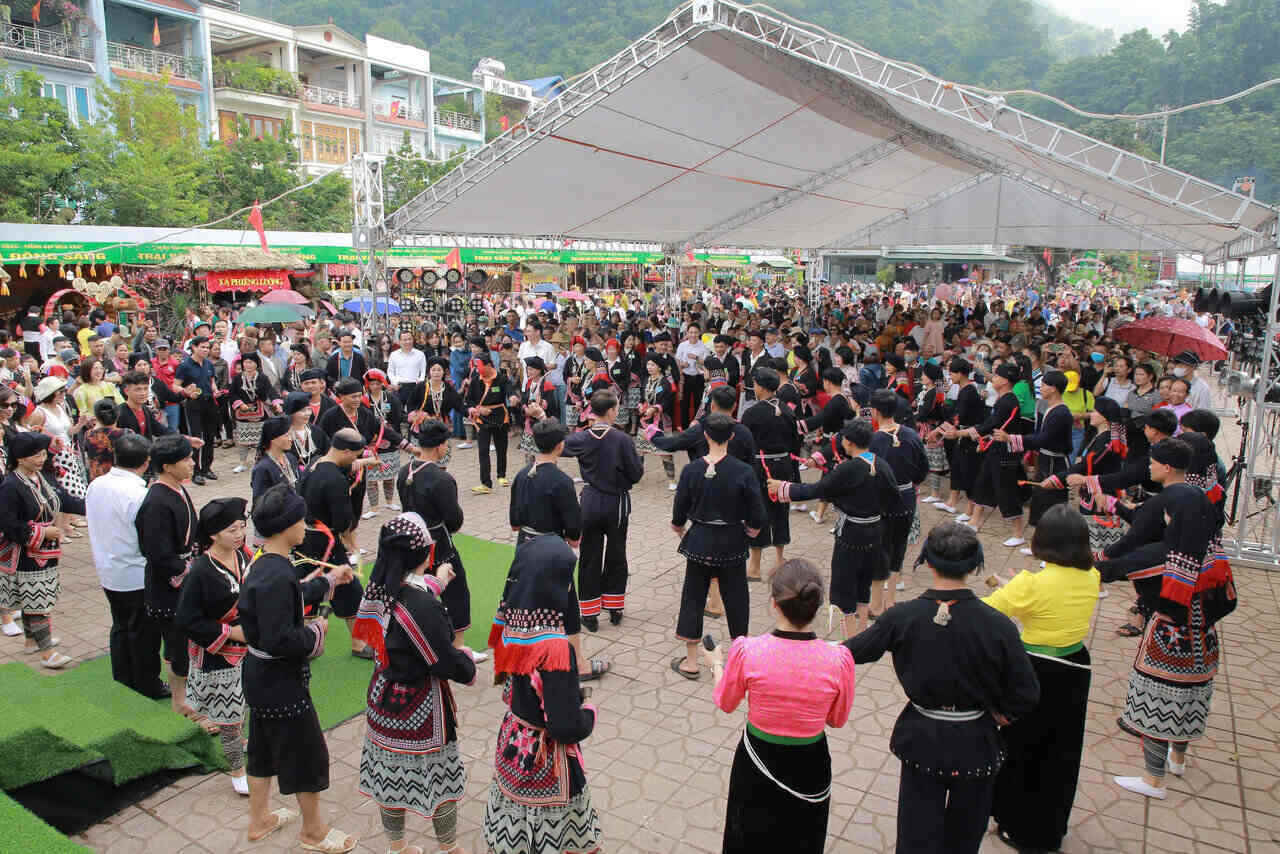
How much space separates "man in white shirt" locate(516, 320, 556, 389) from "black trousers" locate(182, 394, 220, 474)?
3.81 m

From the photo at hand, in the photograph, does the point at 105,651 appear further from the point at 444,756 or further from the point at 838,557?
the point at 838,557

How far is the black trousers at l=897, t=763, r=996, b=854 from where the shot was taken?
9.23ft

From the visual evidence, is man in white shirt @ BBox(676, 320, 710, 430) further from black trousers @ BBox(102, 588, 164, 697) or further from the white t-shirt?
black trousers @ BBox(102, 588, 164, 697)

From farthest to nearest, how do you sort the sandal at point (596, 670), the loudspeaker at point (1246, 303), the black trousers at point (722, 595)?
1. the loudspeaker at point (1246, 303)
2. the sandal at point (596, 670)
3. the black trousers at point (722, 595)

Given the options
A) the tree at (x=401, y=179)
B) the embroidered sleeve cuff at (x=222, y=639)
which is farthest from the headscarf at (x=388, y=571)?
the tree at (x=401, y=179)

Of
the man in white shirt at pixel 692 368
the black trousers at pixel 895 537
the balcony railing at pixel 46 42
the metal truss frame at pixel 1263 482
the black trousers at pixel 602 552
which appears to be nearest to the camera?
the black trousers at pixel 602 552

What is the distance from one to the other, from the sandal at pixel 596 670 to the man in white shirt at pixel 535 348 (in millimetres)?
4933

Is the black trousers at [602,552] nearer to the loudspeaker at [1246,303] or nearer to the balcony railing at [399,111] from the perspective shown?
the loudspeaker at [1246,303]

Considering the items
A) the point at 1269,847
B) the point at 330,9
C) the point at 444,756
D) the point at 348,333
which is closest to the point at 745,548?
the point at 444,756

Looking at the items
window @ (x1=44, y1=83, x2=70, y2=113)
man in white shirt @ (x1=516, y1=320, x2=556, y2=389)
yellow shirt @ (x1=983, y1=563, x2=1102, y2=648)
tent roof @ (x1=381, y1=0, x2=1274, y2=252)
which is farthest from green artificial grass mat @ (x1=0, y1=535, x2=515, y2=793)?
window @ (x1=44, y1=83, x2=70, y2=113)

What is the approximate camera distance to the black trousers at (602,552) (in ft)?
17.7

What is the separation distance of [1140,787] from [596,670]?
2.94m

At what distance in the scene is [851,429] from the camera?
5.02m

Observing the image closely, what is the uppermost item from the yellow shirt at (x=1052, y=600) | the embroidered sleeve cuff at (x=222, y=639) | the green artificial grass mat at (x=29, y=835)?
the yellow shirt at (x=1052, y=600)
